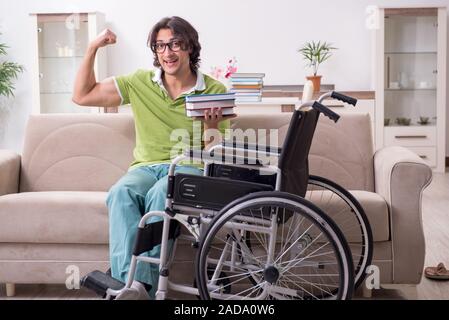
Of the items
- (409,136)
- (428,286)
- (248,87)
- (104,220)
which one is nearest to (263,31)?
(409,136)

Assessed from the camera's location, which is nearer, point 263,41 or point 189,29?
point 189,29

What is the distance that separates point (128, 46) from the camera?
6414 mm

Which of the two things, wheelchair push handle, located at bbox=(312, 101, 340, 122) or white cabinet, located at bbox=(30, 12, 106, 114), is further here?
white cabinet, located at bbox=(30, 12, 106, 114)

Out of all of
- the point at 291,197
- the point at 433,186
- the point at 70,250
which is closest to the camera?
the point at 291,197

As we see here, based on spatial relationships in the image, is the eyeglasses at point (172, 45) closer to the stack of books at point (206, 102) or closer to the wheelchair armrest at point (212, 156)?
the stack of books at point (206, 102)

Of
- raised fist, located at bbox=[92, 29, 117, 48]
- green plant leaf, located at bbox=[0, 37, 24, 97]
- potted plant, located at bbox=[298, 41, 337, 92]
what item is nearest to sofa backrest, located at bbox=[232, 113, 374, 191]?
raised fist, located at bbox=[92, 29, 117, 48]

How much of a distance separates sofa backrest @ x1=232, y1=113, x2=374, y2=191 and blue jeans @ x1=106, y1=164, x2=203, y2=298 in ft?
1.98

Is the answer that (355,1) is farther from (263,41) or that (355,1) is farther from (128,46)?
(128,46)

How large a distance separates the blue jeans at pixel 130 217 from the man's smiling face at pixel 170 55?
0.43 meters

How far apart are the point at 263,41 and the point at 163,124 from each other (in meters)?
3.89

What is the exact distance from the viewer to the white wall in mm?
6320

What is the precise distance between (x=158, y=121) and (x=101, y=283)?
0.72 metres

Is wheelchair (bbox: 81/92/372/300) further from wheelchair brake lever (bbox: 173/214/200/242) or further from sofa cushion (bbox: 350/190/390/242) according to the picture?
sofa cushion (bbox: 350/190/390/242)
